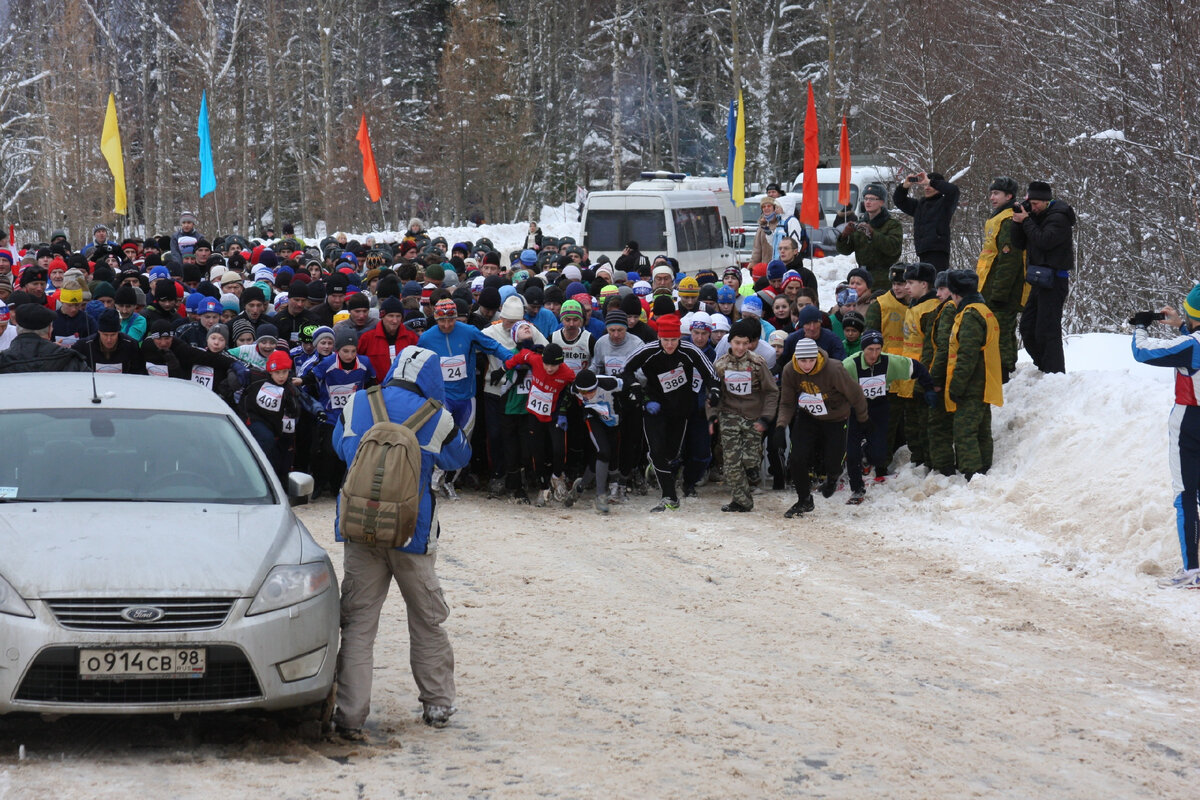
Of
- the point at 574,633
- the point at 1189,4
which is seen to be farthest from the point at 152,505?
the point at 1189,4

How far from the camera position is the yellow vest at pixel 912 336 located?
12.7 m

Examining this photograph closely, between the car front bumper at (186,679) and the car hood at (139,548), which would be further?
the car hood at (139,548)

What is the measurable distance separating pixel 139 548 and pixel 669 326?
743 cm

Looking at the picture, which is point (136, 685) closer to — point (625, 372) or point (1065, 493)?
point (625, 372)

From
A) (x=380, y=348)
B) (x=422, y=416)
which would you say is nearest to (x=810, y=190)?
(x=380, y=348)

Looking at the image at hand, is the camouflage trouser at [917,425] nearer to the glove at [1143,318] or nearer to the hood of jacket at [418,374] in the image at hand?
the glove at [1143,318]

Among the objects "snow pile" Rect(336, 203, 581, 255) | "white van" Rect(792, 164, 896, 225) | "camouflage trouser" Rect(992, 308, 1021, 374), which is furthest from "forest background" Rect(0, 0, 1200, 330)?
"camouflage trouser" Rect(992, 308, 1021, 374)

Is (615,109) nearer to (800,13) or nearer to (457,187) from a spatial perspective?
(457,187)

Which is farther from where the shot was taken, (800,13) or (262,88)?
(262,88)

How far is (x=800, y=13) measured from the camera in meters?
53.9

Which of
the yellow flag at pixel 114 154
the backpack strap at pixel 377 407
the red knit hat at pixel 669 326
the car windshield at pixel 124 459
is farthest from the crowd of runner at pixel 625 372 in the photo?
the yellow flag at pixel 114 154

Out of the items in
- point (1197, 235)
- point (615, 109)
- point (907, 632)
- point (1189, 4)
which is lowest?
point (907, 632)

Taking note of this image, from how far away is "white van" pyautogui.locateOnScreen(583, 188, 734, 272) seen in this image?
23.0 metres

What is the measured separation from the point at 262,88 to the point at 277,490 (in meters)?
55.6
